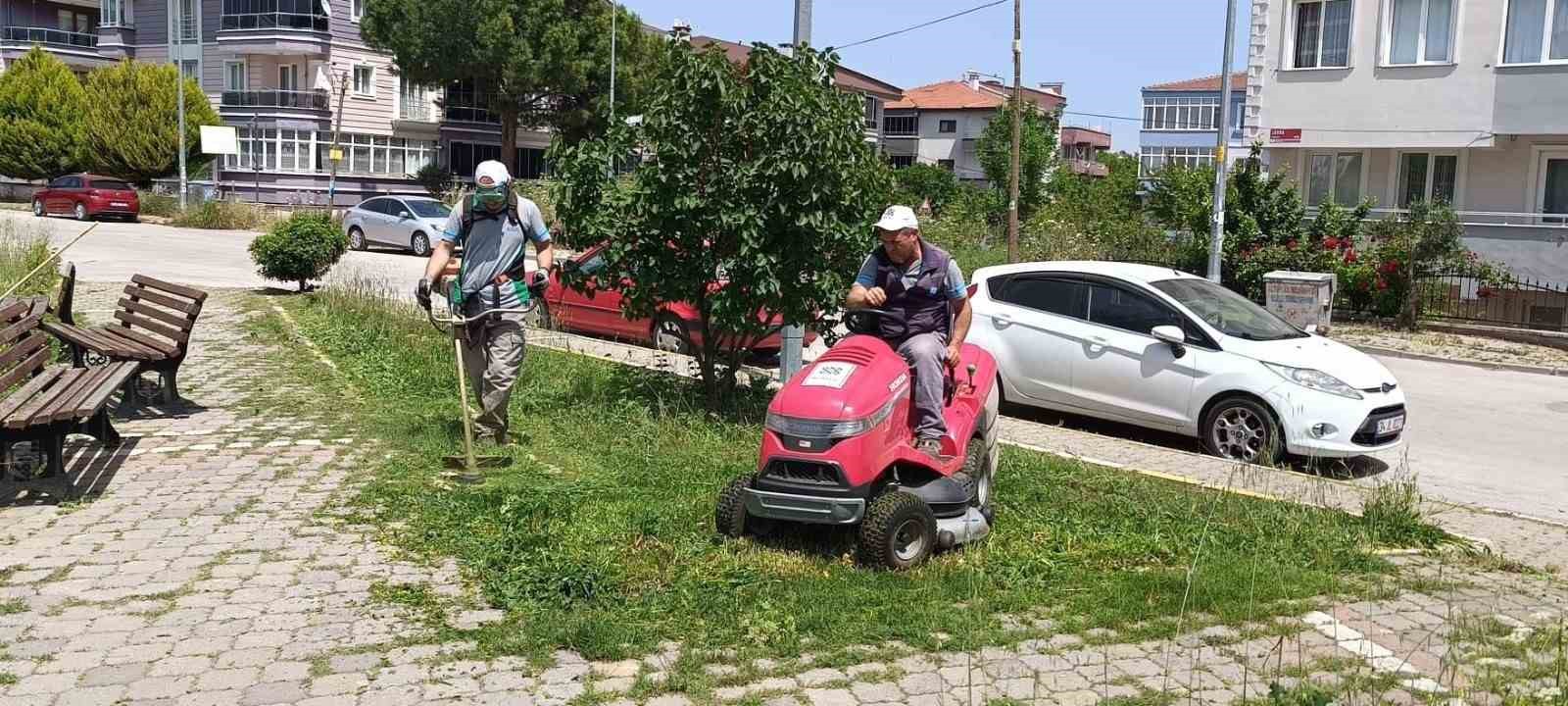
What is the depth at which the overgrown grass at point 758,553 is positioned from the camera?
5.46 metres

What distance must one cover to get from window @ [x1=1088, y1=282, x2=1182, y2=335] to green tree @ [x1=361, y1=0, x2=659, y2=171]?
4171 centimetres

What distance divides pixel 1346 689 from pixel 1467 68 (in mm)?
24992

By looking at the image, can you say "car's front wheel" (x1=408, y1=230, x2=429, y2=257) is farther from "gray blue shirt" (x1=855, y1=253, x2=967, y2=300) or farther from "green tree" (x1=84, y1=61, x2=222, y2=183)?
"gray blue shirt" (x1=855, y1=253, x2=967, y2=300)

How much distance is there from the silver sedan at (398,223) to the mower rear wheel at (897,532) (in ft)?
89.2

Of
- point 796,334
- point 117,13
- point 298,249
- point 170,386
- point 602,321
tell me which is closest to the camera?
point 170,386

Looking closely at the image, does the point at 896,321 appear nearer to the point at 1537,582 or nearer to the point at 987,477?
the point at 987,477

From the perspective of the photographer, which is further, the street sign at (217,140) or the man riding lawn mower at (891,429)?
the street sign at (217,140)

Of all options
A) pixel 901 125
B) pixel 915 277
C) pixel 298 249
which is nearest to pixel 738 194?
pixel 915 277

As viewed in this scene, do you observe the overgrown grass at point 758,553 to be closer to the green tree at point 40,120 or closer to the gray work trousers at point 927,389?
the gray work trousers at point 927,389

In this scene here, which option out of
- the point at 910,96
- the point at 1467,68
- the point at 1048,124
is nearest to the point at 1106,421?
the point at 1467,68

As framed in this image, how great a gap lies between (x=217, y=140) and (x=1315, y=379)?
45.4 m

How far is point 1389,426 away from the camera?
10062 millimetres

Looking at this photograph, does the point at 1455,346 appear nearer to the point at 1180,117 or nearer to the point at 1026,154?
the point at 1026,154

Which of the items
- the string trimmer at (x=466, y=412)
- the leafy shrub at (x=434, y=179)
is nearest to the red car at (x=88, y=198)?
the leafy shrub at (x=434, y=179)
